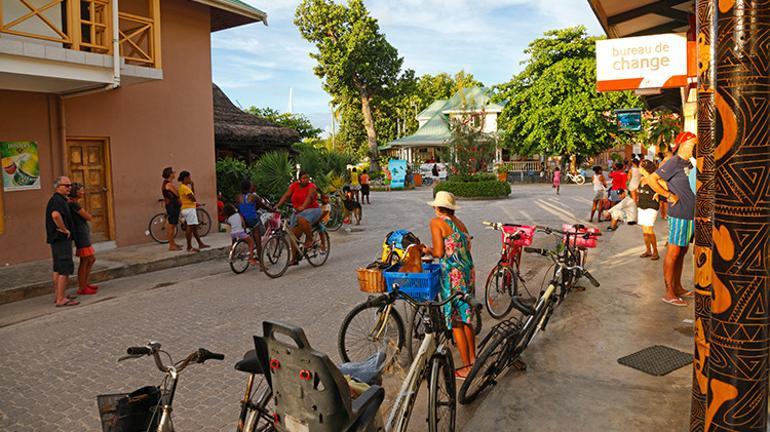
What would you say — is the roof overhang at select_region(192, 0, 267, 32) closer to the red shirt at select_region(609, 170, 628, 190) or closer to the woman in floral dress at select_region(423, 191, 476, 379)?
the red shirt at select_region(609, 170, 628, 190)

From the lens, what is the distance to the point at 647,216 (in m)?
9.96

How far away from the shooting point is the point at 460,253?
5.21 meters

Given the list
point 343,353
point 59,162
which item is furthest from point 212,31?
point 343,353

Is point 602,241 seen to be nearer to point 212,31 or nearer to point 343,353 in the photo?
point 343,353

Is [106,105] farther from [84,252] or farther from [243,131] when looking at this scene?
[243,131]

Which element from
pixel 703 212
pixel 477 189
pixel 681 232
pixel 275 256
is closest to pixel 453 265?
pixel 703 212

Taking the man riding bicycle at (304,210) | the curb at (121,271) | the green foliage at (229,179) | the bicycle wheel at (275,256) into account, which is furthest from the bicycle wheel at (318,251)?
the green foliage at (229,179)

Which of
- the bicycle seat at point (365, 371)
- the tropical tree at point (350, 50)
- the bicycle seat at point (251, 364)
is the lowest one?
the bicycle seat at point (365, 371)

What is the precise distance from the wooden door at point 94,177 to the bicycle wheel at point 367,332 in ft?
30.2

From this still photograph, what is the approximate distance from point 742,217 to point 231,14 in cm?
1538

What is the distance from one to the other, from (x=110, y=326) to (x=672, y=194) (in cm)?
695

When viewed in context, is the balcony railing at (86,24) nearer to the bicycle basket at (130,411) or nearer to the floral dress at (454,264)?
the floral dress at (454,264)

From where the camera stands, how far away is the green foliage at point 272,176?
16703 millimetres

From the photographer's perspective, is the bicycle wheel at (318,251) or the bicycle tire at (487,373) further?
the bicycle wheel at (318,251)
